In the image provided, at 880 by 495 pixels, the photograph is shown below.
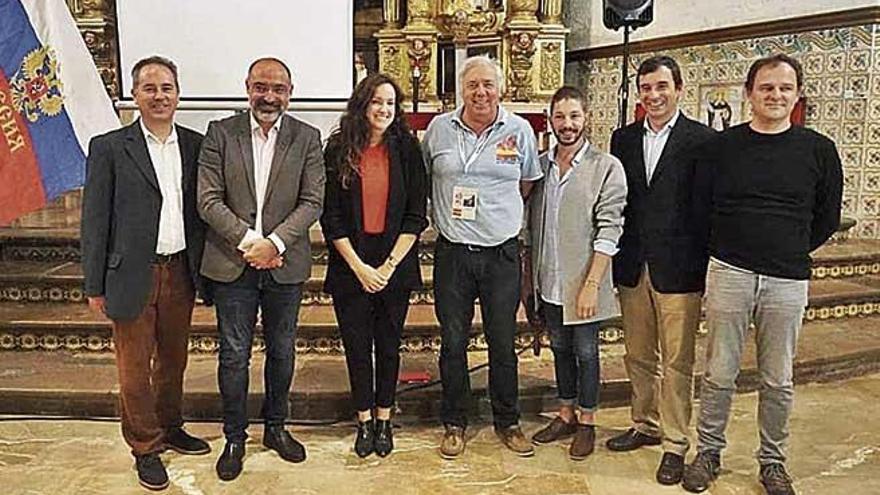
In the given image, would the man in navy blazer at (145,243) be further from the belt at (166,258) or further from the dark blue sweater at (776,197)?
the dark blue sweater at (776,197)

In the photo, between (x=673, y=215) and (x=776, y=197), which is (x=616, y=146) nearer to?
(x=673, y=215)

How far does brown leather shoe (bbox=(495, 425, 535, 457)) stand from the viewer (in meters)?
3.00

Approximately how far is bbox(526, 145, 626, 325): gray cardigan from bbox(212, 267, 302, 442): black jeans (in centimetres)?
96

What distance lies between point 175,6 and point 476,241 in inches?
156

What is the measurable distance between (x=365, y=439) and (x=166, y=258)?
0.98 metres

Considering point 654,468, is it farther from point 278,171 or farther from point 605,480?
point 278,171

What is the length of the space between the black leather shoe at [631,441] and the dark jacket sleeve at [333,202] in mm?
1293

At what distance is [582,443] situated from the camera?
3.00m

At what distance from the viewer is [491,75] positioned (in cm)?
276

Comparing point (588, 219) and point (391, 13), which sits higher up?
point (391, 13)

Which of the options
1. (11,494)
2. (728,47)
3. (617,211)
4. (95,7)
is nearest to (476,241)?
(617,211)

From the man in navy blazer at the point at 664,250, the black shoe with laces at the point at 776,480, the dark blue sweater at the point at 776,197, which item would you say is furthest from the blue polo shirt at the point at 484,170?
the black shoe with laces at the point at 776,480

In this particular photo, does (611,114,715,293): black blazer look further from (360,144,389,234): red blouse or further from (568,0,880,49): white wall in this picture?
(568,0,880,49): white wall

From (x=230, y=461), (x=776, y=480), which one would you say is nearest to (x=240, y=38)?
(x=230, y=461)
